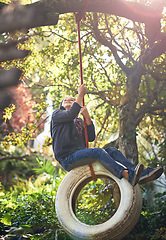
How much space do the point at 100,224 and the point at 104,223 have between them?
43 millimetres

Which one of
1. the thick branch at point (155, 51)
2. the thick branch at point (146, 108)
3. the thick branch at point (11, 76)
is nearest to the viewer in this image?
the thick branch at point (155, 51)

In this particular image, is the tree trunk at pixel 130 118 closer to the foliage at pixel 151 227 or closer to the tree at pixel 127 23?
the tree at pixel 127 23

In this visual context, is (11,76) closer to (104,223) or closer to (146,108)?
(146,108)

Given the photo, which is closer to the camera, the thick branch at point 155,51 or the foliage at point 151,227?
the foliage at point 151,227

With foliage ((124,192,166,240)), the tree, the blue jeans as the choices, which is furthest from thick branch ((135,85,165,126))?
the blue jeans

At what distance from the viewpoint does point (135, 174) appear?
292cm

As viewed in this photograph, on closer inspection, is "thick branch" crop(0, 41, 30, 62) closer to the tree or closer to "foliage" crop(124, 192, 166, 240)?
the tree

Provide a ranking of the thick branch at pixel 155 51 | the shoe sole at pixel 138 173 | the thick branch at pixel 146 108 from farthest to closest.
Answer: the thick branch at pixel 146 108
the thick branch at pixel 155 51
the shoe sole at pixel 138 173

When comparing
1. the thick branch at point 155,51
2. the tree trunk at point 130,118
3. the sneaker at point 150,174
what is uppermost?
the thick branch at point 155,51

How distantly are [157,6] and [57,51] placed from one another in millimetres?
2078

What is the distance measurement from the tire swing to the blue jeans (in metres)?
0.06

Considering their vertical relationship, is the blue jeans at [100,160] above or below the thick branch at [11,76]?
below

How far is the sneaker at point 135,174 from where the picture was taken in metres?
2.91

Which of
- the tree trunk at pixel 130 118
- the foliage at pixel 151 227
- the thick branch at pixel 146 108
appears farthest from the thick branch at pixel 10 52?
the foliage at pixel 151 227
